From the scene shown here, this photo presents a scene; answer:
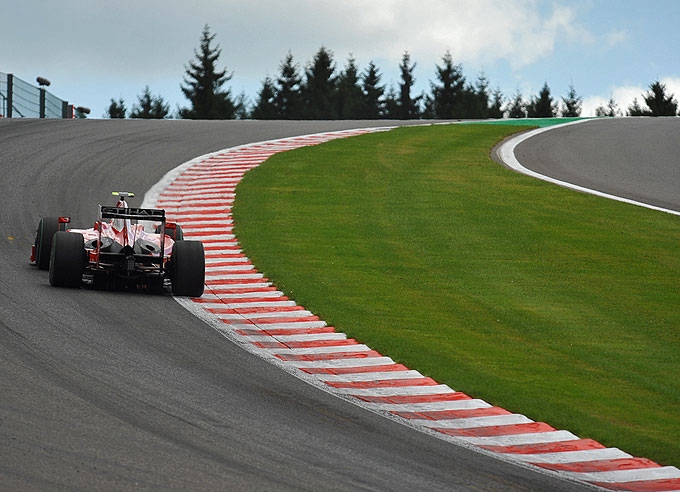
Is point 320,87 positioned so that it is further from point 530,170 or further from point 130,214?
point 130,214

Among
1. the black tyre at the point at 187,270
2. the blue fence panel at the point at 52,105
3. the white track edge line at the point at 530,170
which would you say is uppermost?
the blue fence panel at the point at 52,105

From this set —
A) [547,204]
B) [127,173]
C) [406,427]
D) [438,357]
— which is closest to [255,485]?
[406,427]

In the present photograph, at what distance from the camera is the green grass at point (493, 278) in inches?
418

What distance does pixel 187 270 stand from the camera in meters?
14.5

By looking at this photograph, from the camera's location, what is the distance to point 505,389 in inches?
412

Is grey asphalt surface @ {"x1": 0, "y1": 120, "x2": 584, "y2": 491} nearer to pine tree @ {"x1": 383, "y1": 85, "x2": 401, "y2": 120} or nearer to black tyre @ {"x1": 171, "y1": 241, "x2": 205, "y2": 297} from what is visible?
black tyre @ {"x1": 171, "y1": 241, "x2": 205, "y2": 297}

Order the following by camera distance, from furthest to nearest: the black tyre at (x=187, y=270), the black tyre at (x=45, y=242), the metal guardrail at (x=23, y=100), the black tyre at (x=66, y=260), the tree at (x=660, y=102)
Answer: the tree at (x=660, y=102) < the metal guardrail at (x=23, y=100) < the black tyre at (x=45, y=242) < the black tyre at (x=187, y=270) < the black tyre at (x=66, y=260)

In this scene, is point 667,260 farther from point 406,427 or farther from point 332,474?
point 332,474

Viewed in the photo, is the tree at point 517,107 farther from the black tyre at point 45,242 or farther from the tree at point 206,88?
the black tyre at point 45,242

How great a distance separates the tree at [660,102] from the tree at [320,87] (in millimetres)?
30482

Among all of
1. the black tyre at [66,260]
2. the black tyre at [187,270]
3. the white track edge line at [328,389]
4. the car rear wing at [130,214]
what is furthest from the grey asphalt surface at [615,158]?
the black tyre at [66,260]

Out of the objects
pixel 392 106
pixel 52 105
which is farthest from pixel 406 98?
pixel 52 105

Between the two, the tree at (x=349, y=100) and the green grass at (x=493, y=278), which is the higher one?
the tree at (x=349, y=100)

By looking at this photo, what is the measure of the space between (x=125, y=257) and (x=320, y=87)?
85987 mm
